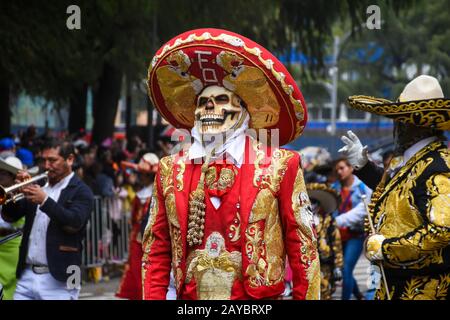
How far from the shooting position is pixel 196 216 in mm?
5879

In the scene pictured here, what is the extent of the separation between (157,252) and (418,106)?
1702 mm

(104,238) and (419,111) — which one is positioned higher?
(419,111)

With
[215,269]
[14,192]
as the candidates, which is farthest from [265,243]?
[14,192]

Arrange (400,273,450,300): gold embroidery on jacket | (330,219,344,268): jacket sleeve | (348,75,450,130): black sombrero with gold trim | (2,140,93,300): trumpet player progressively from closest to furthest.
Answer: (400,273,450,300): gold embroidery on jacket → (348,75,450,130): black sombrero with gold trim → (2,140,93,300): trumpet player → (330,219,344,268): jacket sleeve

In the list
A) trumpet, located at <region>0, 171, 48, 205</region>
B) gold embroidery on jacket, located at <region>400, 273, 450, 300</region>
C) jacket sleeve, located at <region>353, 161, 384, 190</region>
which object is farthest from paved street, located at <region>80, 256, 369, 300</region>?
gold embroidery on jacket, located at <region>400, 273, 450, 300</region>

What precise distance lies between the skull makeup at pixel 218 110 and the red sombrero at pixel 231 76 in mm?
43

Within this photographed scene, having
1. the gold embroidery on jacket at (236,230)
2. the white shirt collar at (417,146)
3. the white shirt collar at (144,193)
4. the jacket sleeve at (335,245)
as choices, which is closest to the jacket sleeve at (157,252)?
the gold embroidery on jacket at (236,230)

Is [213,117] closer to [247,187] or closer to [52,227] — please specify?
[247,187]

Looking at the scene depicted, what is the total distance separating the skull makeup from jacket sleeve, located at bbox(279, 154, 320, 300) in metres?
0.40

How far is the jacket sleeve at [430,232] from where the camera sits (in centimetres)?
627

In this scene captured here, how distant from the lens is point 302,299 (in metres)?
5.82

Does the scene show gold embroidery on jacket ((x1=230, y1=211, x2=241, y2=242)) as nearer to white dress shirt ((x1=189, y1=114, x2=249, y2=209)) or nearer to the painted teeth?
white dress shirt ((x1=189, y1=114, x2=249, y2=209))

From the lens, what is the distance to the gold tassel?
5.86 metres
